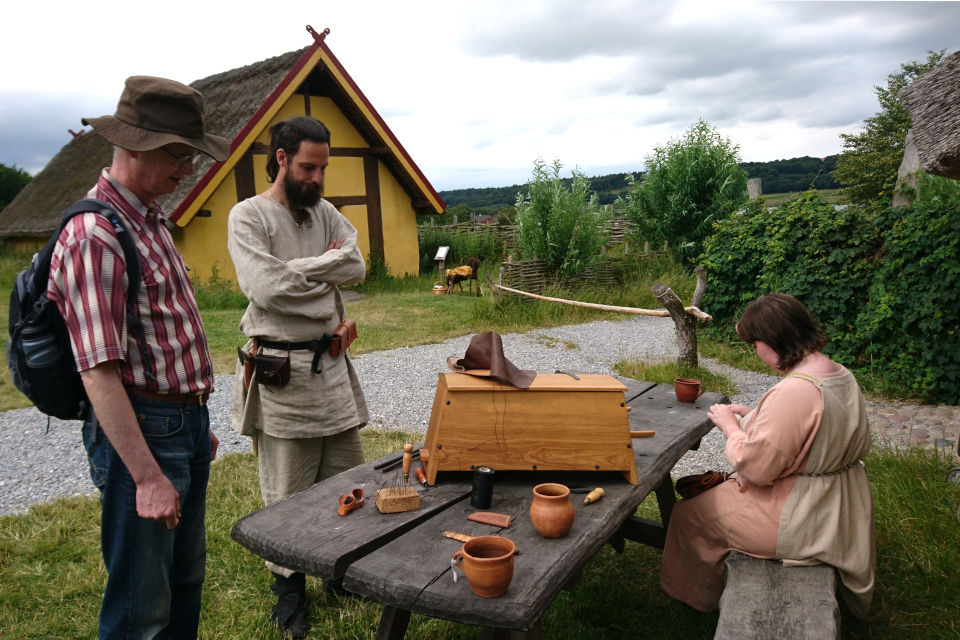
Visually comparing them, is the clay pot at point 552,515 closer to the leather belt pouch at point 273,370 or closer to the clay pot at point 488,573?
the clay pot at point 488,573

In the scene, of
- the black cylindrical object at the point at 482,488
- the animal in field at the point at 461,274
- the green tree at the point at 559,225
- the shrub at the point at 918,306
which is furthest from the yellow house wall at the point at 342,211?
the black cylindrical object at the point at 482,488

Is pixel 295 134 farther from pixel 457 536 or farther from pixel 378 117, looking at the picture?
pixel 378 117

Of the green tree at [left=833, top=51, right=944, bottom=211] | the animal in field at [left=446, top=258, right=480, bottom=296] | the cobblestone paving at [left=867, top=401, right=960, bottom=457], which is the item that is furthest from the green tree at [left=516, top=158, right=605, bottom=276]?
the green tree at [left=833, top=51, right=944, bottom=211]

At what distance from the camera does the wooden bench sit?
6.32 feet

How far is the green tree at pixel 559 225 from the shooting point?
1208 centimetres

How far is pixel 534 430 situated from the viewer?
2.32m

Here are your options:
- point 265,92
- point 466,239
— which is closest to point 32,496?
point 265,92

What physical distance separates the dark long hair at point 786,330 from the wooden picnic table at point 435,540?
625 millimetres

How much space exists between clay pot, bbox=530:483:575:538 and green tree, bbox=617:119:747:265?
12.5 m

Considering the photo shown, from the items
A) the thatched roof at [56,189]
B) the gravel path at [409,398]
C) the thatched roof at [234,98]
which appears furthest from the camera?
the thatched roof at [56,189]

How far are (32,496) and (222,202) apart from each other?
9.04 metres

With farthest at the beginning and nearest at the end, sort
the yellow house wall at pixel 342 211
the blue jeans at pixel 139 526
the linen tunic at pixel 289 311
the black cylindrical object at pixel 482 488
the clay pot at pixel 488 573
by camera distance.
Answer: the yellow house wall at pixel 342 211 → the linen tunic at pixel 289 311 → the black cylindrical object at pixel 482 488 → the blue jeans at pixel 139 526 → the clay pot at pixel 488 573

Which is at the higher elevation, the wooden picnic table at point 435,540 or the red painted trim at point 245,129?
the red painted trim at point 245,129

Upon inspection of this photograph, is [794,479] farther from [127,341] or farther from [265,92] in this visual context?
[265,92]
